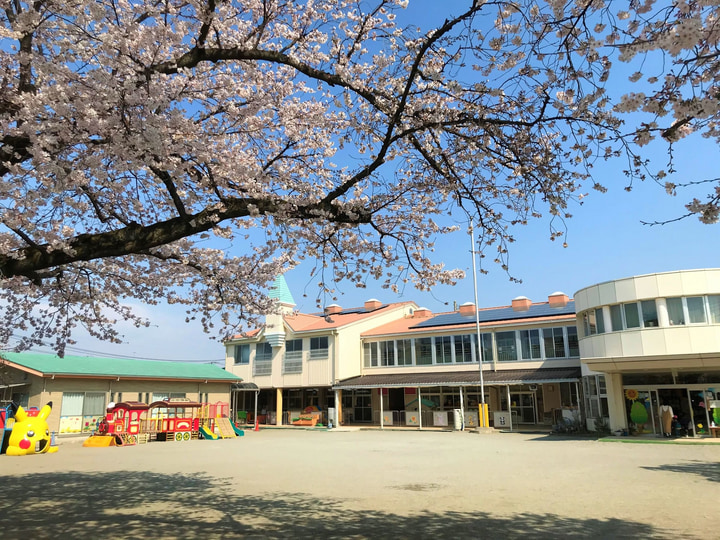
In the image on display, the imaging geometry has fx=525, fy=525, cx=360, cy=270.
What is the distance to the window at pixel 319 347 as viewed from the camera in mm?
34688

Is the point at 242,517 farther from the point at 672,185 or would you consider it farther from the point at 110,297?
the point at 672,185

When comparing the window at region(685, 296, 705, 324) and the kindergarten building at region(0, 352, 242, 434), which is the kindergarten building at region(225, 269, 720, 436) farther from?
the kindergarten building at region(0, 352, 242, 434)

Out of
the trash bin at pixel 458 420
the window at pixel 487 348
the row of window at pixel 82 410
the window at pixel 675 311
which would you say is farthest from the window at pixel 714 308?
the row of window at pixel 82 410

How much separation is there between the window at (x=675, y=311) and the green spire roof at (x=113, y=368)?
2568cm

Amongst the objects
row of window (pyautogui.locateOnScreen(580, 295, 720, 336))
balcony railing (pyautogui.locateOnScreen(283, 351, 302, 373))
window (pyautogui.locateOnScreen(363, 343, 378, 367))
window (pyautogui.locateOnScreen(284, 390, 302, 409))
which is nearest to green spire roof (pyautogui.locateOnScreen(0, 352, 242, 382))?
balcony railing (pyautogui.locateOnScreen(283, 351, 302, 373))

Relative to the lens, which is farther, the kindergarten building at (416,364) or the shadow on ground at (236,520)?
the kindergarten building at (416,364)

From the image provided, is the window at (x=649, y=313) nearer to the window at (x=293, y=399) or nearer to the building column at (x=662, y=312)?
the building column at (x=662, y=312)

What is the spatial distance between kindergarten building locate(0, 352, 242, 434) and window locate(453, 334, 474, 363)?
16.2m

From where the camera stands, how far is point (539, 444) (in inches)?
761

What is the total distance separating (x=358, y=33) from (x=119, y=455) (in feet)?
55.5

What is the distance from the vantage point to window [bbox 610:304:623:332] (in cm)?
2093

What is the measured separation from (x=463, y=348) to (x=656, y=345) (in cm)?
1284

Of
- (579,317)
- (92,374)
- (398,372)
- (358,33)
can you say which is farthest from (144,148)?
(398,372)

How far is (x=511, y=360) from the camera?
29.8 m
